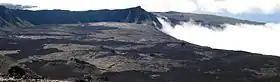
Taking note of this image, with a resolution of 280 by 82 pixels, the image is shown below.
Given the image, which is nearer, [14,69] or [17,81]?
[17,81]

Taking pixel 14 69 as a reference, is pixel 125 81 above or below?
below

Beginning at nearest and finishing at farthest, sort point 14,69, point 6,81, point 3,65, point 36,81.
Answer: point 6,81 → point 36,81 → point 14,69 → point 3,65

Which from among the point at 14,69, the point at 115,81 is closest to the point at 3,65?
the point at 115,81

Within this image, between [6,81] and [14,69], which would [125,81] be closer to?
[14,69]

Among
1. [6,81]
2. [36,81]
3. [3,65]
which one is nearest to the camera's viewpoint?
[6,81]

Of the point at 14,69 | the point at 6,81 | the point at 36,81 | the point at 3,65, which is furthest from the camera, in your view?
the point at 3,65

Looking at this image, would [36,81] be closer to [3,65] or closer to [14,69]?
[14,69]

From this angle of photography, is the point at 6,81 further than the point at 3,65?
No

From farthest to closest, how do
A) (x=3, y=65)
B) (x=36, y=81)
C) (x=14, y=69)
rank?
(x=3, y=65) → (x=14, y=69) → (x=36, y=81)

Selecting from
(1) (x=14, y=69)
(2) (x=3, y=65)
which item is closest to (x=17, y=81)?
(1) (x=14, y=69)

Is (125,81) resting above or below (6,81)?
below
